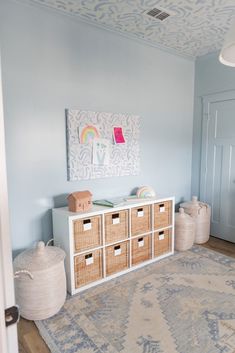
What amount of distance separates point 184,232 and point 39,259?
1.84 metres

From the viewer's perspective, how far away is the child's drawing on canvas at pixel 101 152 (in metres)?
2.66

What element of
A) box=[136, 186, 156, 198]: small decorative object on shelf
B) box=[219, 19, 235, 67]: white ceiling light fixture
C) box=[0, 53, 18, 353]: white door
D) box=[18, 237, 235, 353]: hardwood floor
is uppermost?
box=[219, 19, 235, 67]: white ceiling light fixture

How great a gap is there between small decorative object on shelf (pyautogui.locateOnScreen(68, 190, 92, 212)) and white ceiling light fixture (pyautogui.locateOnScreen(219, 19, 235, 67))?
1567mm

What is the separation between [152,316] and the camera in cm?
191

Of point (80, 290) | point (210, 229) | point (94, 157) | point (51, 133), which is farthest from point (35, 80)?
point (210, 229)

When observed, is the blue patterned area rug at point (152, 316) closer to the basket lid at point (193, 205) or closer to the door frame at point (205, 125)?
the basket lid at point (193, 205)

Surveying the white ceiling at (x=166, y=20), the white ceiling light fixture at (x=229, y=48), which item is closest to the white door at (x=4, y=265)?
the white ceiling light fixture at (x=229, y=48)

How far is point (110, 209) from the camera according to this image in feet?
7.90

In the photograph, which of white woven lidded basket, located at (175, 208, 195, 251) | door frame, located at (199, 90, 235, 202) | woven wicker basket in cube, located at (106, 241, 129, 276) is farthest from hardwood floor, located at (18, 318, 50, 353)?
door frame, located at (199, 90, 235, 202)

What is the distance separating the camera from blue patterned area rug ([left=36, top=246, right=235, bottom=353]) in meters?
1.64

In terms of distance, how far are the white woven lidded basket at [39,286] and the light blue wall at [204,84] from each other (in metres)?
2.55

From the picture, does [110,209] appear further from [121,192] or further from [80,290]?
[80,290]

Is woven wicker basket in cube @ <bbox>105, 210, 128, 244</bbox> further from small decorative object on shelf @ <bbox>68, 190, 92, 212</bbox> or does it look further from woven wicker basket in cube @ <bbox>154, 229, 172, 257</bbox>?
woven wicker basket in cube @ <bbox>154, 229, 172, 257</bbox>

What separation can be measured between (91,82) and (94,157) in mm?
790
